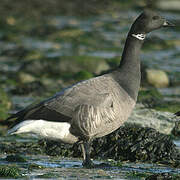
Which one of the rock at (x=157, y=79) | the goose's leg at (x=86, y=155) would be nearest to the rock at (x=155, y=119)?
the goose's leg at (x=86, y=155)

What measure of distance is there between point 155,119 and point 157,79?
6.06 metres

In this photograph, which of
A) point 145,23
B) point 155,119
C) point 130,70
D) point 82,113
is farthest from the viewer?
point 155,119

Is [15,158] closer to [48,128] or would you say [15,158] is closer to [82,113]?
[48,128]

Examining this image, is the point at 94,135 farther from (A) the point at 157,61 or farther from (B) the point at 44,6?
(B) the point at 44,6

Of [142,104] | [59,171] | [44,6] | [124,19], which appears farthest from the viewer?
[44,6]

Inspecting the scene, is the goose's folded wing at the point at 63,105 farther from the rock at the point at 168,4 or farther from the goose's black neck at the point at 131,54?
the rock at the point at 168,4

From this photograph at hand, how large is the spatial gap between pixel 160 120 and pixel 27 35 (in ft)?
62.2

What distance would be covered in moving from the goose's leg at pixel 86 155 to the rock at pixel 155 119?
6.67 ft

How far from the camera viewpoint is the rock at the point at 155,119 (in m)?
10.1

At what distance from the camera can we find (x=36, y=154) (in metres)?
8.69

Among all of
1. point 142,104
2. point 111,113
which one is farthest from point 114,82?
point 142,104

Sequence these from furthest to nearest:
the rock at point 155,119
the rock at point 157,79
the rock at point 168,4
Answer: the rock at point 168,4
the rock at point 157,79
the rock at point 155,119

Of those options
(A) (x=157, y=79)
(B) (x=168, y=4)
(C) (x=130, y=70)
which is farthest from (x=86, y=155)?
(B) (x=168, y=4)

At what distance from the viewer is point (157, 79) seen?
1620 centimetres
